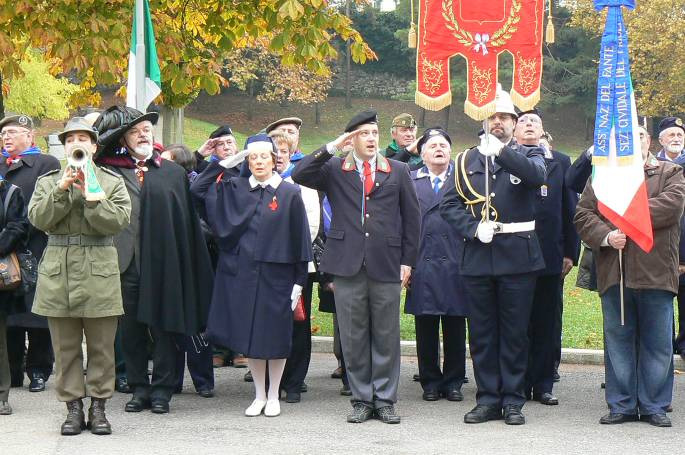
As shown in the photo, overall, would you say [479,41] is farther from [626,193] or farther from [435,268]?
[435,268]

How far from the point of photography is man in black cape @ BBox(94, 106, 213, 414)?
8.55m

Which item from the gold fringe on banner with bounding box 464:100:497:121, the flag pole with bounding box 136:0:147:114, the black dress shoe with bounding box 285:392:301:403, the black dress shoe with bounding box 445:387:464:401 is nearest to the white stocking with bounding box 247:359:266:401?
the black dress shoe with bounding box 285:392:301:403

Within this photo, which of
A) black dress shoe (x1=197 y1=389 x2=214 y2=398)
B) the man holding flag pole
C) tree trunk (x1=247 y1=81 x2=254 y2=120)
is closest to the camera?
the man holding flag pole

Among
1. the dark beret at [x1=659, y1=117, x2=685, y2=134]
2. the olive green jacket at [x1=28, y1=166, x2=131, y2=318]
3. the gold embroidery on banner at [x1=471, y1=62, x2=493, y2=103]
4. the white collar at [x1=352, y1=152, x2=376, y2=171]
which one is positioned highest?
the gold embroidery on banner at [x1=471, y1=62, x2=493, y2=103]

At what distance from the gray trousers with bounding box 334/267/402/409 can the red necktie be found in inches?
23.2

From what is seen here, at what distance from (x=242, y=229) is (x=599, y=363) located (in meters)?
4.06

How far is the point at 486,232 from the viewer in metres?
8.10

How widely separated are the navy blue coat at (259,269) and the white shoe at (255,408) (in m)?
0.35

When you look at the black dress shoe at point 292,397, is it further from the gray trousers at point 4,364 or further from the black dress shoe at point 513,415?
the gray trousers at point 4,364

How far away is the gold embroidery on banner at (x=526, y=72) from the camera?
28.3 feet

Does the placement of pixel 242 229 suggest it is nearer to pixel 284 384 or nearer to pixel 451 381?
pixel 284 384

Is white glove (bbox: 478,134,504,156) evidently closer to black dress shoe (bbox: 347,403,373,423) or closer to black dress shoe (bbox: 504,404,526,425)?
black dress shoe (bbox: 504,404,526,425)

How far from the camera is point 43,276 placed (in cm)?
769

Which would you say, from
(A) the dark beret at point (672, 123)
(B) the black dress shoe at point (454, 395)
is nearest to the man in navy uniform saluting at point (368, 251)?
(B) the black dress shoe at point (454, 395)
